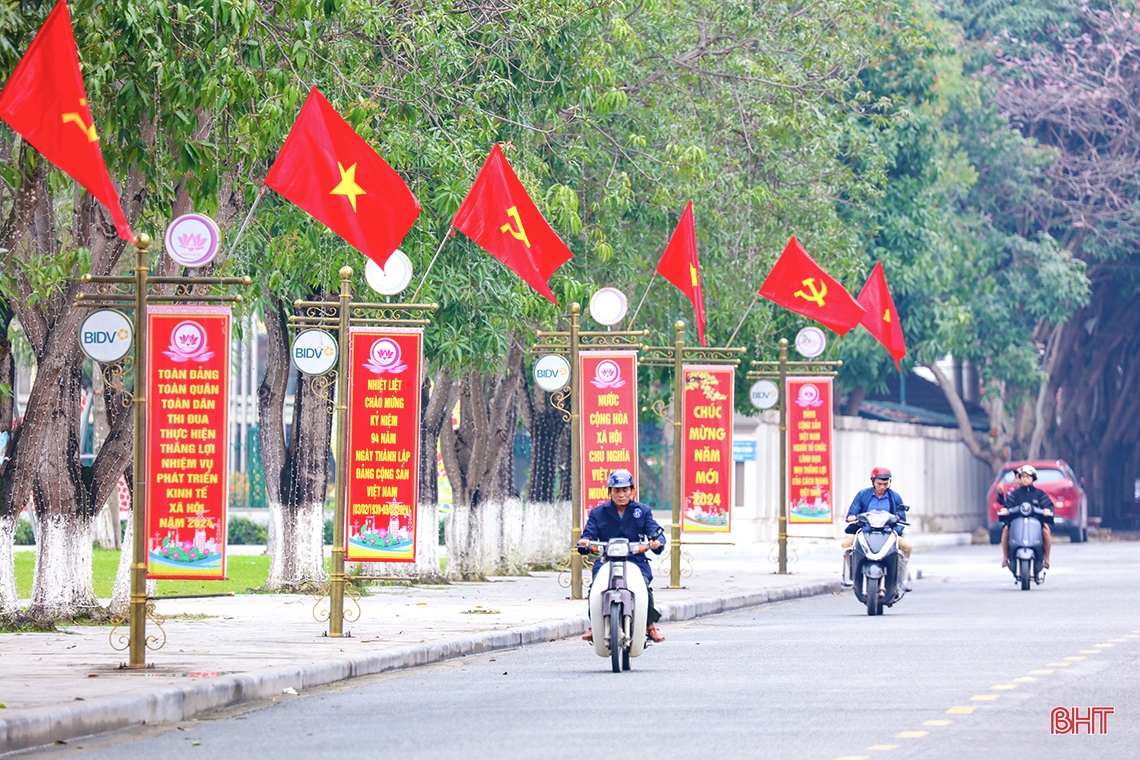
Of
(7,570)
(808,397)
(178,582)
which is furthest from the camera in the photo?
(808,397)

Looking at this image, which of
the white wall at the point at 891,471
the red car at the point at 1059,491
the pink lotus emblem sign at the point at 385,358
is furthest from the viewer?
the red car at the point at 1059,491

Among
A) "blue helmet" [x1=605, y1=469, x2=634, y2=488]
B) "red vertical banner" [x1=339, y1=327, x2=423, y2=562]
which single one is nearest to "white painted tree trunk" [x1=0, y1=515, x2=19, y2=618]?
"red vertical banner" [x1=339, y1=327, x2=423, y2=562]

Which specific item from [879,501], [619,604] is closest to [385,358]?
[619,604]

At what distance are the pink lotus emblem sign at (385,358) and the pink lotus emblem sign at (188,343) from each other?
137 inches

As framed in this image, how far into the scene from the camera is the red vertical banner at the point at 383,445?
746 inches

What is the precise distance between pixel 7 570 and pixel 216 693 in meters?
6.04

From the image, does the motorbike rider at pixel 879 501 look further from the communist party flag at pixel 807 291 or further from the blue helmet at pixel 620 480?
the blue helmet at pixel 620 480

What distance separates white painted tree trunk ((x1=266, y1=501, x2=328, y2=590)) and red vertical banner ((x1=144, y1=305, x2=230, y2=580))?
8.90 m

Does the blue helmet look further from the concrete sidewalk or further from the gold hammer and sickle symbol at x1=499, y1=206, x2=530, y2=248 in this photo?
the gold hammer and sickle symbol at x1=499, y1=206, x2=530, y2=248

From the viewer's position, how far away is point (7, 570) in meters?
18.7

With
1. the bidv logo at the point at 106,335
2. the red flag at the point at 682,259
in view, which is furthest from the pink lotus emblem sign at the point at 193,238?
the red flag at the point at 682,259

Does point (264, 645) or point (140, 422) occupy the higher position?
point (140, 422)

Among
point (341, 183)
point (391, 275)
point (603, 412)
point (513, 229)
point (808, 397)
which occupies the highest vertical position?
point (513, 229)

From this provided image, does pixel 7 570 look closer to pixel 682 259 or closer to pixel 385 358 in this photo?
pixel 385 358
